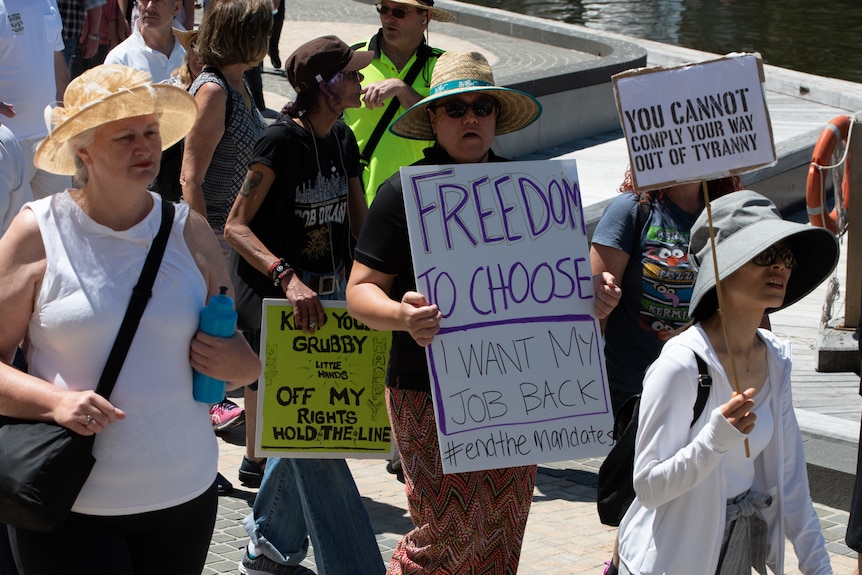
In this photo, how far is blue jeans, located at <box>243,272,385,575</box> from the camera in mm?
4648

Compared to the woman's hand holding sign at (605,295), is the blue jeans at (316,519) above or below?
below

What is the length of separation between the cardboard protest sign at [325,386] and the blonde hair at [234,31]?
4.93 ft

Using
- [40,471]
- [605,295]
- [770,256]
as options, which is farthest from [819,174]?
[40,471]

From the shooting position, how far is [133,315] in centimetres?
340

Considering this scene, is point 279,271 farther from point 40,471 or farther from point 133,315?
point 40,471

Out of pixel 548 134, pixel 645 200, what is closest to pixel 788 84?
pixel 548 134

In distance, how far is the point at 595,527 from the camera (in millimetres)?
5535

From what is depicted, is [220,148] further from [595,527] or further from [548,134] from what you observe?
[548,134]

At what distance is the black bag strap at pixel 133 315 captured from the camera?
3.36 m

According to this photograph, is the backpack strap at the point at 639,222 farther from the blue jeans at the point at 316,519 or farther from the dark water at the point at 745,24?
the dark water at the point at 745,24

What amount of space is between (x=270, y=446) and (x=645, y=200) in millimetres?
1575

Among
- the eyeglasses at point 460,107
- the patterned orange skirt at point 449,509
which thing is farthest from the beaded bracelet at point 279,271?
the eyeglasses at point 460,107

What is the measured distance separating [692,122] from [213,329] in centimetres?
149

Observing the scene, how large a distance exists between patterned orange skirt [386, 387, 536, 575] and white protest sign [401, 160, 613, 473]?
0.39 feet
